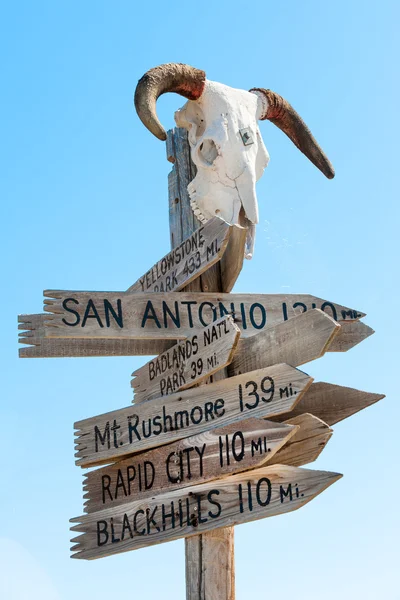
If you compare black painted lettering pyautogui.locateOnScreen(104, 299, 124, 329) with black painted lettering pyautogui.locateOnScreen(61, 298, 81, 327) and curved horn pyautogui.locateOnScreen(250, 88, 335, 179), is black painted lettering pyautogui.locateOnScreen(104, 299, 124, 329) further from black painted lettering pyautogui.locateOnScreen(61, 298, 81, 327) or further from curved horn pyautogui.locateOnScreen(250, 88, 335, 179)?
curved horn pyautogui.locateOnScreen(250, 88, 335, 179)

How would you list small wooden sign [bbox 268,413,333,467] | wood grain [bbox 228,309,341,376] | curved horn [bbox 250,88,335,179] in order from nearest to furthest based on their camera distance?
1. wood grain [bbox 228,309,341,376]
2. small wooden sign [bbox 268,413,333,467]
3. curved horn [bbox 250,88,335,179]

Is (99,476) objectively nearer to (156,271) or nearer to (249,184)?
(156,271)

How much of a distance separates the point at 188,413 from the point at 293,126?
280 cm

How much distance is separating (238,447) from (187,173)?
218 centimetres

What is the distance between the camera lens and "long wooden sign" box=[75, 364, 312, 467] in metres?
3.79

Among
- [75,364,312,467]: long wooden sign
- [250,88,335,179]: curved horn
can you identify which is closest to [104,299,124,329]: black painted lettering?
[75,364,312,467]: long wooden sign

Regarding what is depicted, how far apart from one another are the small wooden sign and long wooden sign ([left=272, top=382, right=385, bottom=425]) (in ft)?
0.94

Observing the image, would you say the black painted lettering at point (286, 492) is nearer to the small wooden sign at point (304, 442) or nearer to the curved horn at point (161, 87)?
the small wooden sign at point (304, 442)

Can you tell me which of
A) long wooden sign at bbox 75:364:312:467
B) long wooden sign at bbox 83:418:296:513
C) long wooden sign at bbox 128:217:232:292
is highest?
long wooden sign at bbox 128:217:232:292

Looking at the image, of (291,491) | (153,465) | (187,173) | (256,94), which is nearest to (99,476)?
(153,465)

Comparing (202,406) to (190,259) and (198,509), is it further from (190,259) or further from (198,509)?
(190,259)

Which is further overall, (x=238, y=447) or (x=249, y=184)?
(x=249, y=184)

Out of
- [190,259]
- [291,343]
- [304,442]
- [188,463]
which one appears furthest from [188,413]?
[190,259]

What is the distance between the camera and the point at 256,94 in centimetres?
589
